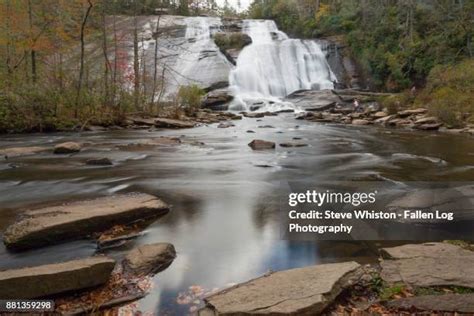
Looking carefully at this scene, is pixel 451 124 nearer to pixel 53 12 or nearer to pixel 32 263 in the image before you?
pixel 32 263

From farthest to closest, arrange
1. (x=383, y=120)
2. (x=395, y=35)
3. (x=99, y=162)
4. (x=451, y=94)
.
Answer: (x=395, y=35) < (x=383, y=120) < (x=451, y=94) < (x=99, y=162)

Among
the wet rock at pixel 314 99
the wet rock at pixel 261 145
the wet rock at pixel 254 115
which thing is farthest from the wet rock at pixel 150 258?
the wet rock at pixel 314 99

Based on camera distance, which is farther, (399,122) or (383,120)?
(383,120)

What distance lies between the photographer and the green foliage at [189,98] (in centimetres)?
2367

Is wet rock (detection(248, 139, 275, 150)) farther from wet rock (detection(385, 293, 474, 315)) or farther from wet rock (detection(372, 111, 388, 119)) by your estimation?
wet rock (detection(372, 111, 388, 119))

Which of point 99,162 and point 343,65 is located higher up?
point 343,65

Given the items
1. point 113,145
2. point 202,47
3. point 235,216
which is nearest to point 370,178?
point 235,216

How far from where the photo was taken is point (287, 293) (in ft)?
9.90

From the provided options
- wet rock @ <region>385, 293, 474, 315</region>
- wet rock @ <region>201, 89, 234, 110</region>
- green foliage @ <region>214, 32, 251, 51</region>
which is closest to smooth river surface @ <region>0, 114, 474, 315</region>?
wet rock @ <region>385, 293, 474, 315</region>

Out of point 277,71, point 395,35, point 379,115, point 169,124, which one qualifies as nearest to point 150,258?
point 169,124

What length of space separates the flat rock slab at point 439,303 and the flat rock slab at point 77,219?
3.19 metres

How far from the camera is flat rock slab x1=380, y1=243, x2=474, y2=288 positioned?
3.27 metres

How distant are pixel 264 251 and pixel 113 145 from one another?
9668mm

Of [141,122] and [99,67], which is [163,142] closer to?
[141,122]
